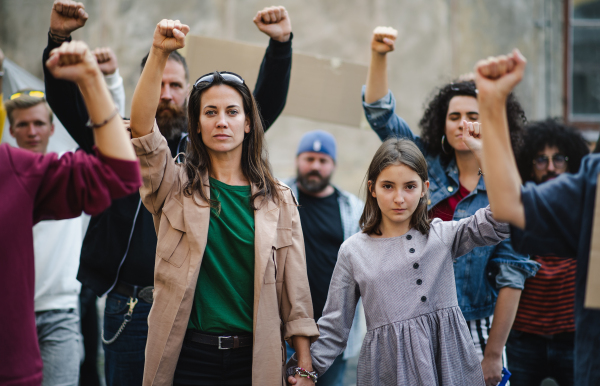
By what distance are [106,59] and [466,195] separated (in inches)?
82.1

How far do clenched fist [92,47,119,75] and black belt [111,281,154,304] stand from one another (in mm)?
1240

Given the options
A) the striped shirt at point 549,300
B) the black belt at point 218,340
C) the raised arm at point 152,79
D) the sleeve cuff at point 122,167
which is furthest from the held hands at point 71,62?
the striped shirt at point 549,300

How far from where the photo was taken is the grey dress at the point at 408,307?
225 centimetres

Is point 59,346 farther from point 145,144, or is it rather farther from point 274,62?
point 274,62

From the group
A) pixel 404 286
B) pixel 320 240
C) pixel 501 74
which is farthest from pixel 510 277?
pixel 320 240

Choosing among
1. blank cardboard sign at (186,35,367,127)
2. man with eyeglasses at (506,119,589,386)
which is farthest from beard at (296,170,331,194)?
man with eyeglasses at (506,119,589,386)

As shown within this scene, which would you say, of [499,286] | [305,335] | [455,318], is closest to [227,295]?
[305,335]

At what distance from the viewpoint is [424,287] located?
7.64ft

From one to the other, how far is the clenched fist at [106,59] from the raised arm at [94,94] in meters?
1.63

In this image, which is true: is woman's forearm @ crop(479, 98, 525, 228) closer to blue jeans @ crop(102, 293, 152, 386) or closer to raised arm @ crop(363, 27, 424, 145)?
raised arm @ crop(363, 27, 424, 145)

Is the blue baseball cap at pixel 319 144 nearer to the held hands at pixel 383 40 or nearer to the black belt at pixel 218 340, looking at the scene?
the held hands at pixel 383 40

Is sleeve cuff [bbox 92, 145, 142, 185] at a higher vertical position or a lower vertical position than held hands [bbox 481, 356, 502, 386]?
higher

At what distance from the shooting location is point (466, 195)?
2.81 meters

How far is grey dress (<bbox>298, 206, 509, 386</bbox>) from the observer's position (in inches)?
88.7
